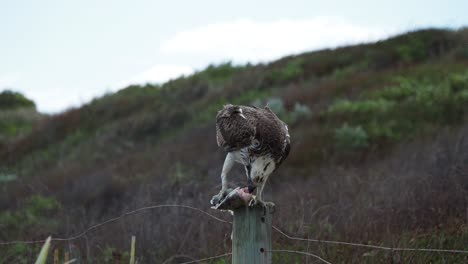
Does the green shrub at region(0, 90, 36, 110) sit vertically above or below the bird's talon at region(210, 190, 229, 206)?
below

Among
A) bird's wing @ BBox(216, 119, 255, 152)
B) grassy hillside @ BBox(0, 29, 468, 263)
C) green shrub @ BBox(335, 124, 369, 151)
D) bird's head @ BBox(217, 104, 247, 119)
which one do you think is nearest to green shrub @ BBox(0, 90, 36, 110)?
grassy hillside @ BBox(0, 29, 468, 263)

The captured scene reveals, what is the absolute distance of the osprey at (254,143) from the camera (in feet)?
9.37

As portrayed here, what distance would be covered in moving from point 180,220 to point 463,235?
109 inches

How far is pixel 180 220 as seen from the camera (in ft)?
19.5

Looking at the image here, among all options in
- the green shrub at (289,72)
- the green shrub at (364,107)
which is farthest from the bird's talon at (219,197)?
the green shrub at (289,72)

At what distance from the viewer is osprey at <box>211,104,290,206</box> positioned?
286 cm

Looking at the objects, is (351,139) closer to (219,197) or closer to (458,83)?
(458,83)

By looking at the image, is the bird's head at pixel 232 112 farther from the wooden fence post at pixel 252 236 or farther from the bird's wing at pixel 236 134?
the wooden fence post at pixel 252 236

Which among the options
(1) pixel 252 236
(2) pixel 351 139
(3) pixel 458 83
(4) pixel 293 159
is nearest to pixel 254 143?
Answer: (1) pixel 252 236

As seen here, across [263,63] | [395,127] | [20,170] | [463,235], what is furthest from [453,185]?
[263,63]

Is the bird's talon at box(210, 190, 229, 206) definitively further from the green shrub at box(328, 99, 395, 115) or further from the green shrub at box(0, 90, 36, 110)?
the green shrub at box(0, 90, 36, 110)

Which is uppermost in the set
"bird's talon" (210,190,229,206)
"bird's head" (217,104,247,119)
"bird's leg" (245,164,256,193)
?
"bird's head" (217,104,247,119)

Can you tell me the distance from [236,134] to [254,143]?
0.11 metres

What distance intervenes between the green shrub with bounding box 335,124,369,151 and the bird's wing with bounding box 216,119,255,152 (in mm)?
7865
